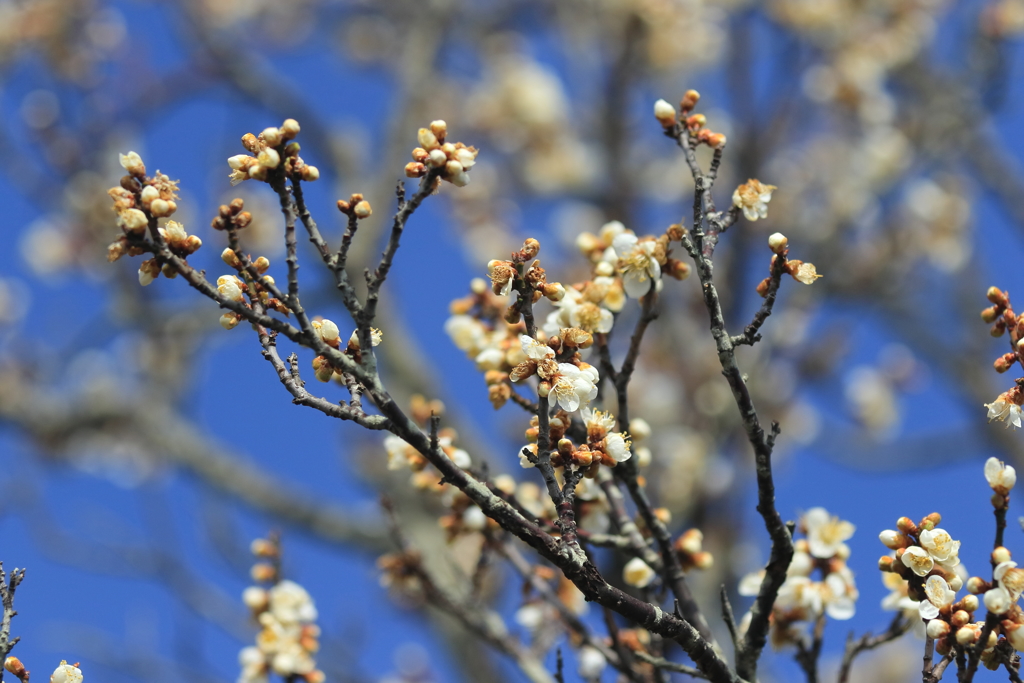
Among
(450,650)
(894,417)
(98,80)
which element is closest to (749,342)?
(450,650)

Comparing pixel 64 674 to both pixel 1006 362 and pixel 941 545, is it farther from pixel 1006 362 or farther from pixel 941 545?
pixel 1006 362

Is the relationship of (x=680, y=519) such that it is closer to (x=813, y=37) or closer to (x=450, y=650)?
(x=450, y=650)

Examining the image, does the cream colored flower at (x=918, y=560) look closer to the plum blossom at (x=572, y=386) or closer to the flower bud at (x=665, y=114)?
the plum blossom at (x=572, y=386)

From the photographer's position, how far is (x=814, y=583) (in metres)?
2.07

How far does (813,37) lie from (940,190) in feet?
7.44

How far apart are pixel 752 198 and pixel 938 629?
92cm

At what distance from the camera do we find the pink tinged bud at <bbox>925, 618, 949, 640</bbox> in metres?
1.52

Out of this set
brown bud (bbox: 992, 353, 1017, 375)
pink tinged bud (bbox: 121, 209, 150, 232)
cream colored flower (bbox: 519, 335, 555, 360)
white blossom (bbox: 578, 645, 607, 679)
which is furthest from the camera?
white blossom (bbox: 578, 645, 607, 679)

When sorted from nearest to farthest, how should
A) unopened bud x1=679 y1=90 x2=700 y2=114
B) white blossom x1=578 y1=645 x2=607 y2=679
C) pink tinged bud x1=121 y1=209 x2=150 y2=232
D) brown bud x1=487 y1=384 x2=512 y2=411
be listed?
pink tinged bud x1=121 y1=209 x2=150 y2=232, brown bud x1=487 y1=384 x2=512 y2=411, unopened bud x1=679 y1=90 x2=700 y2=114, white blossom x1=578 y1=645 x2=607 y2=679

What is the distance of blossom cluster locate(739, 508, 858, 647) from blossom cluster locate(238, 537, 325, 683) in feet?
3.91

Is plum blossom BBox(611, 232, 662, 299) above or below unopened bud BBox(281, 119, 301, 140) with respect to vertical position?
above

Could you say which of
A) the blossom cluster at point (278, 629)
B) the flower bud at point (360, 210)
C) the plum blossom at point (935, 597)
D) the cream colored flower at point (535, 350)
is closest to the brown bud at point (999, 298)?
the plum blossom at point (935, 597)

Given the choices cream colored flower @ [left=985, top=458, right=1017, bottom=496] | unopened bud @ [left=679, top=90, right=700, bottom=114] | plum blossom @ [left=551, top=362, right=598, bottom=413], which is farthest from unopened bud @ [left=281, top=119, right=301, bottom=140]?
cream colored flower @ [left=985, top=458, right=1017, bottom=496]

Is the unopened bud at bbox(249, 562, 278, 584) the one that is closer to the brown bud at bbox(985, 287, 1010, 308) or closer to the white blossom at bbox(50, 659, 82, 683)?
the white blossom at bbox(50, 659, 82, 683)
